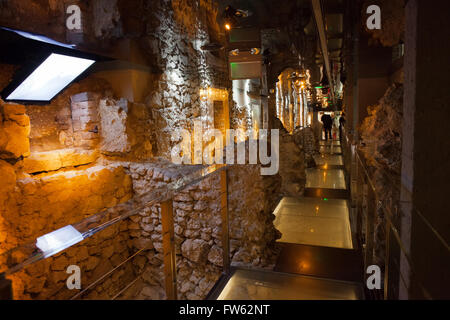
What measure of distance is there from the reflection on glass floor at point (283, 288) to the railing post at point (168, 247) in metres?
0.83

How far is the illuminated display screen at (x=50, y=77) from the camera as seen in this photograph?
176 inches

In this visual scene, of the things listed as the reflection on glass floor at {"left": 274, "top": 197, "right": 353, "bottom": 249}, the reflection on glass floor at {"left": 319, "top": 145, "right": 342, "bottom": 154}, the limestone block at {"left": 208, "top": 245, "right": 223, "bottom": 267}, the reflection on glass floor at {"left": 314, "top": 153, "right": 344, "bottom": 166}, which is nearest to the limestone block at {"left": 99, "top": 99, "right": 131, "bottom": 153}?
the limestone block at {"left": 208, "top": 245, "right": 223, "bottom": 267}

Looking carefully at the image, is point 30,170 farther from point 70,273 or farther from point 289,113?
point 289,113

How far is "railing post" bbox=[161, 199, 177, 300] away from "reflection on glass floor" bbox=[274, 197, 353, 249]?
8.38 feet

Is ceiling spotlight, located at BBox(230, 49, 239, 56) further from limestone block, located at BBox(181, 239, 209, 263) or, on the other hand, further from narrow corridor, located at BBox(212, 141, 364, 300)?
limestone block, located at BBox(181, 239, 209, 263)

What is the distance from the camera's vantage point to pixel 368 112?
5.09 metres

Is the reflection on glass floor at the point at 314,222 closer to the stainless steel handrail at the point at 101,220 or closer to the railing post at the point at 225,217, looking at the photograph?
the railing post at the point at 225,217

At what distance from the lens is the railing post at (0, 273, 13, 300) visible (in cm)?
84

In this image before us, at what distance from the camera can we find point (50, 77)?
189 inches

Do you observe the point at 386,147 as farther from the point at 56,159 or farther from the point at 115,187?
the point at 56,159
